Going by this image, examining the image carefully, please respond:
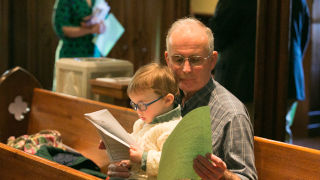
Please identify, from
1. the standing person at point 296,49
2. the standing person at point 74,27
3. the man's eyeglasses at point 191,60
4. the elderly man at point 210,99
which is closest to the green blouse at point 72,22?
the standing person at point 74,27

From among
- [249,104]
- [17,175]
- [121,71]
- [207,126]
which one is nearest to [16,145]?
[17,175]

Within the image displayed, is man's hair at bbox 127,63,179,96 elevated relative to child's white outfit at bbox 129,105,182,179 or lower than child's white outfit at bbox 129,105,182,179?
elevated

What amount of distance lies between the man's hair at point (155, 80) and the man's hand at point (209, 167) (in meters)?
0.40

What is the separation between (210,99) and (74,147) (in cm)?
158

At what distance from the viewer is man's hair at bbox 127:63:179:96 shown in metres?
1.92

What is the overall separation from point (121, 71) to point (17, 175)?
2038 millimetres

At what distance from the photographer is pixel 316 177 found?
2.06m

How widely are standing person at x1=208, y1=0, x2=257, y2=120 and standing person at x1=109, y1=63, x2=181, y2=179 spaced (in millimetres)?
1478

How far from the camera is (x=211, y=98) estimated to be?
6.60 ft

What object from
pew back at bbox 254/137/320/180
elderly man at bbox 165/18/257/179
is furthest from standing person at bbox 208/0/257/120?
elderly man at bbox 165/18/257/179

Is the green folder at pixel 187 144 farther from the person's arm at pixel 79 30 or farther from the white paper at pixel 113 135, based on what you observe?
the person's arm at pixel 79 30

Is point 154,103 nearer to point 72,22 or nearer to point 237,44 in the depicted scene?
point 237,44

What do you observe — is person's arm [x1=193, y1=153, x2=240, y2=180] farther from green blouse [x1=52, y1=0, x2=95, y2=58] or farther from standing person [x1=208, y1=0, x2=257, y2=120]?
green blouse [x1=52, y1=0, x2=95, y2=58]

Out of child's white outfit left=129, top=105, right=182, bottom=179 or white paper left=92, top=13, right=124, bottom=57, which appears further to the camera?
white paper left=92, top=13, right=124, bottom=57
